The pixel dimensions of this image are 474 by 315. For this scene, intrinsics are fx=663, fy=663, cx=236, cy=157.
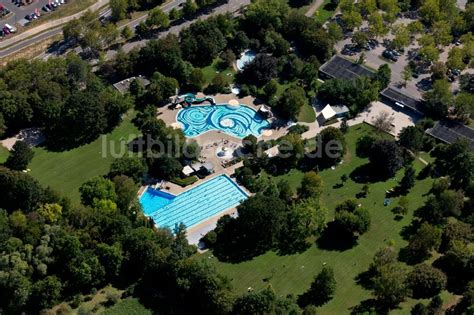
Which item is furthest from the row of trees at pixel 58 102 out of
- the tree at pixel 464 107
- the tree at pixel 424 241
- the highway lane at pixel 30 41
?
the tree at pixel 464 107

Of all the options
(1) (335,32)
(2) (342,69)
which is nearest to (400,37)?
(1) (335,32)

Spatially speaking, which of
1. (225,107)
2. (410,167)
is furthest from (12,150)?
(410,167)

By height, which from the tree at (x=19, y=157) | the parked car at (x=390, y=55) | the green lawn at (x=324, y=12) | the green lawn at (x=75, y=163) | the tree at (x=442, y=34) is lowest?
the parked car at (x=390, y=55)

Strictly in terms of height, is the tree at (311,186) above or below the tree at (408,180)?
above

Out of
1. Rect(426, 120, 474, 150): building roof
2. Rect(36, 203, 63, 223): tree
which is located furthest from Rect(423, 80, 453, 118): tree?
Rect(36, 203, 63, 223): tree

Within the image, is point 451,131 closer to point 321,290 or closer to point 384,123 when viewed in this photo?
point 384,123

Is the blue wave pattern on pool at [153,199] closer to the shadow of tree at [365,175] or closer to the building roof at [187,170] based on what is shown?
the building roof at [187,170]
